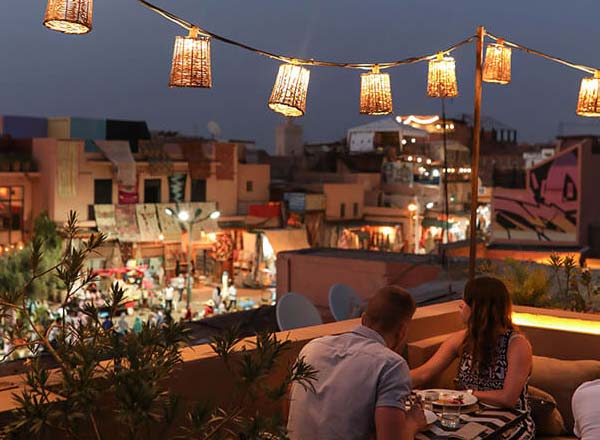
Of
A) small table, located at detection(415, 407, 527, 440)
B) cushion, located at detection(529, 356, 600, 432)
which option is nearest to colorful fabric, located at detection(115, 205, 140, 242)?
cushion, located at detection(529, 356, 600, 432)

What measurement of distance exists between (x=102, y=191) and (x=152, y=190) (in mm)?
2056

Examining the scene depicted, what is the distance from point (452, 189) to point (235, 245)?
1206 centimetres

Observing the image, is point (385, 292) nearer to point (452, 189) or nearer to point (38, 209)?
point (38, 209)

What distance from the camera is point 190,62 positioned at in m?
4.81

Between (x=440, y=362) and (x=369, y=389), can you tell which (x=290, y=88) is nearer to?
(x=440, y=362)

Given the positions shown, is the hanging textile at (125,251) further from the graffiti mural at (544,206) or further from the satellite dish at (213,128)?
the graffiti mural at (544,206)

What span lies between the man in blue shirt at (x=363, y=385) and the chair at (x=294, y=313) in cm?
351

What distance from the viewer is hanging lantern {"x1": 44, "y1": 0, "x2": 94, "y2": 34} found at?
12.1 ft

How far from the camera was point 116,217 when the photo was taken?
27.2 meters

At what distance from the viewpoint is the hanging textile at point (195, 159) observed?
2981cm

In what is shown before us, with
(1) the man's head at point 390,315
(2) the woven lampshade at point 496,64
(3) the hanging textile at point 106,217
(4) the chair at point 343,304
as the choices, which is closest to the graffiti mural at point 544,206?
(3) the hanging textile at point 106,217

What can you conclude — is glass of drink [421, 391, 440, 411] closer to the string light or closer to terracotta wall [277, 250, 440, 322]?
the string light

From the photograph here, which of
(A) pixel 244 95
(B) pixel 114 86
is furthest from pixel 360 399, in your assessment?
(A) pixel 244 95

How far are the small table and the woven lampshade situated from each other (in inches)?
160
